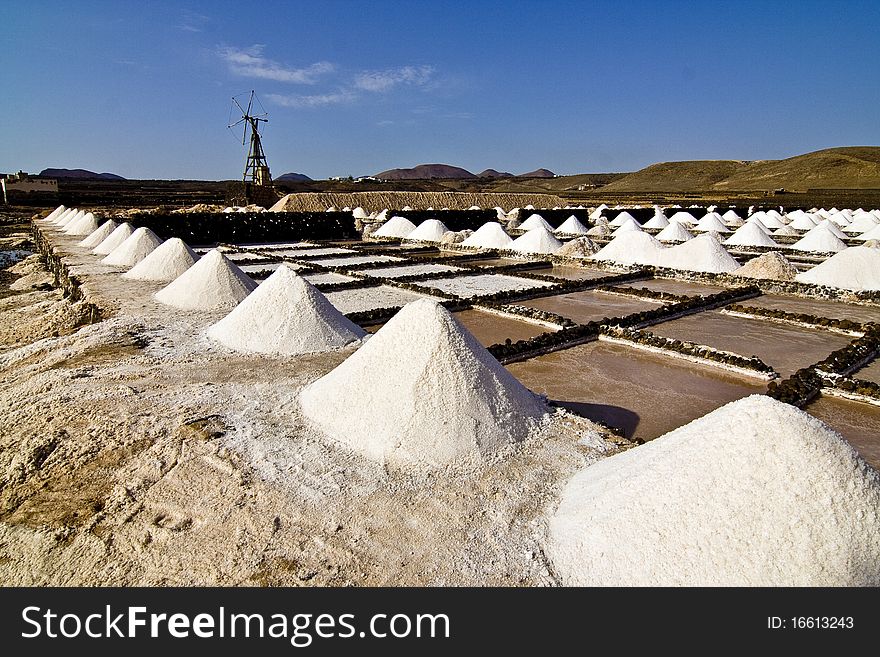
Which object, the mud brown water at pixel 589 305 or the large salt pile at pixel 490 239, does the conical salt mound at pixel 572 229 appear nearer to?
the large salt pile at pixel 490 239

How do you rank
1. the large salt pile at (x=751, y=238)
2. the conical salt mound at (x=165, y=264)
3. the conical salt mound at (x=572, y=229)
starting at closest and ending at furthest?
the conical salt mound at (x=165, y=264) < the large salt pile at (x=751, y=238) < the conical salt mound at (x=572, y=229)

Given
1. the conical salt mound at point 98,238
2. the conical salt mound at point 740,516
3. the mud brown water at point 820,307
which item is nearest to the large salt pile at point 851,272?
the mud brown water at point 820,307

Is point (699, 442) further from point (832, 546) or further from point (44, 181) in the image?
point (44, 181)

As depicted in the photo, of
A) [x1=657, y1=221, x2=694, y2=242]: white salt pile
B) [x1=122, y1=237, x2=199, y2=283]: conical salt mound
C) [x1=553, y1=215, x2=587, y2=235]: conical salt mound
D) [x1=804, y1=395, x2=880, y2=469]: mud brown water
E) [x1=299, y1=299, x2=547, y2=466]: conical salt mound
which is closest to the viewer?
[x1=299, y1=299, x2=547, y2=466]: conical salt mound

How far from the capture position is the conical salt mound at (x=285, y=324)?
694 centimetres

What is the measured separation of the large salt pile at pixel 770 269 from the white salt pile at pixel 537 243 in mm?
6310

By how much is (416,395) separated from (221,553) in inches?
74.3

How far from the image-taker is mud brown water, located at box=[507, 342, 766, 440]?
5465mm

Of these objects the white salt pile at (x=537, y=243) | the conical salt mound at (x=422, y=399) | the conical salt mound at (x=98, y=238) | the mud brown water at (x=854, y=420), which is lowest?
the mud brown water at (x=854, y=420)

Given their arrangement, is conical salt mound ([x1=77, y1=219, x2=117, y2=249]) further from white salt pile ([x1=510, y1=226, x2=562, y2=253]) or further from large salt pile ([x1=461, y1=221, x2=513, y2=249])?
white salt pile ([x1=510, y1=226, x2=562, y2=253])

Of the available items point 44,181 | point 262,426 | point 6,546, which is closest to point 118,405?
point 262,426

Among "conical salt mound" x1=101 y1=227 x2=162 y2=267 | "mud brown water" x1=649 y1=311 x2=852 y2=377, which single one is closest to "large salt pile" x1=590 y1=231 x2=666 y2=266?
"mud brown water" x1=649 y1=311 x2=852 y2=377

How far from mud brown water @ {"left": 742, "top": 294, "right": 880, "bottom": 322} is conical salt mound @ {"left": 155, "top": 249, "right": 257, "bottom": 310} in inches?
406

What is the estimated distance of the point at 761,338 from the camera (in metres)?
8.67
